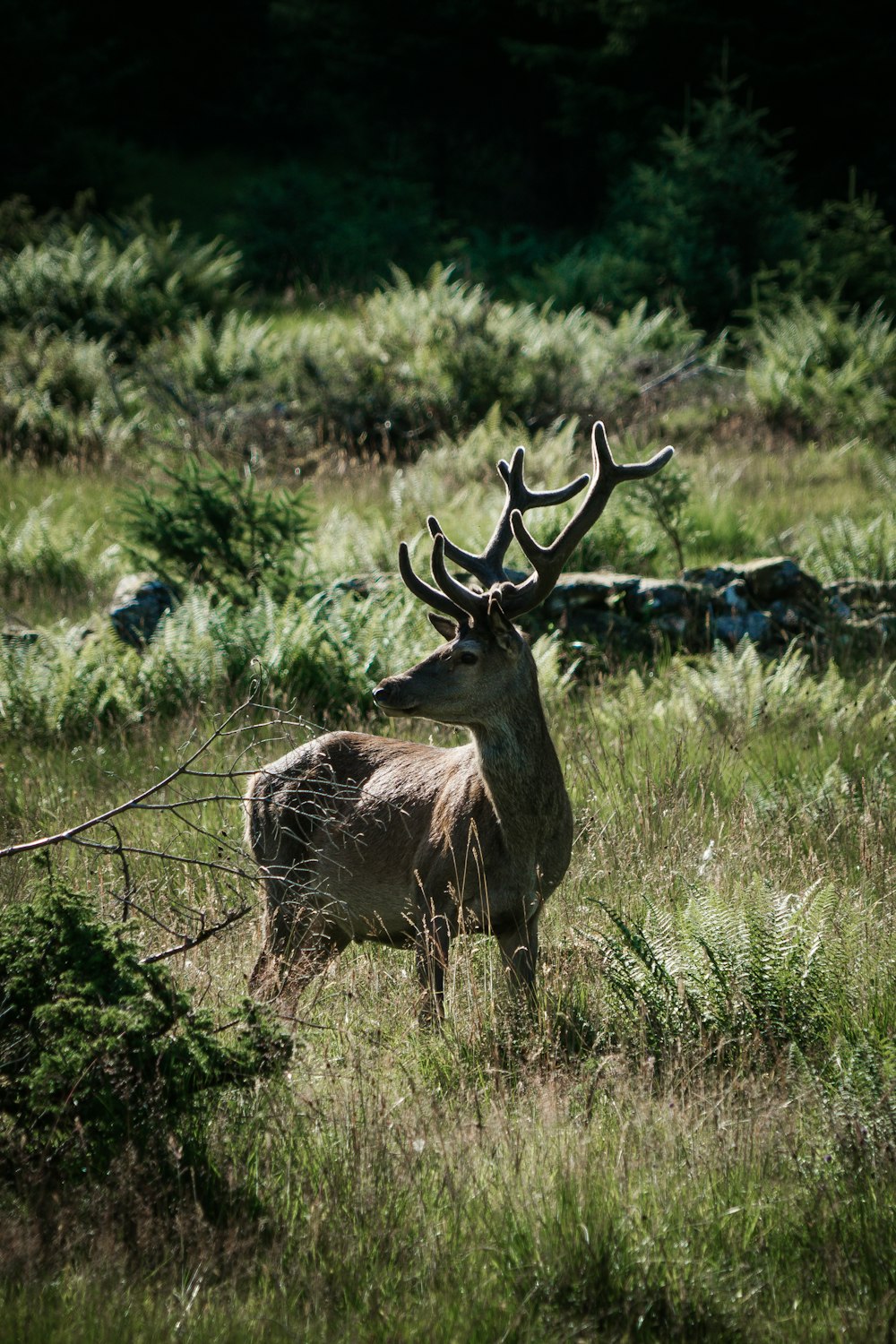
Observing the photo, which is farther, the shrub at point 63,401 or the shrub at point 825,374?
the shrub at point 825,374

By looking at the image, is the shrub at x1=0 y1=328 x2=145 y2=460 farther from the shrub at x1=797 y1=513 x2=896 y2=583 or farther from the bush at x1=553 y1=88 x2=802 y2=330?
the shrub at x1=797 y1=513 x2=896 y2=583

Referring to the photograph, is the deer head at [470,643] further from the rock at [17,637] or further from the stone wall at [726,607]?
the rock at [17,637]

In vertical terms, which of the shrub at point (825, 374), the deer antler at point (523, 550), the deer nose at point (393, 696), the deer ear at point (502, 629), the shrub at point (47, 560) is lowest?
the deer nose at point (393, 696)

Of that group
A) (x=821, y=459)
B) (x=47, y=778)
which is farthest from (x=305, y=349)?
(x=47, y=778)

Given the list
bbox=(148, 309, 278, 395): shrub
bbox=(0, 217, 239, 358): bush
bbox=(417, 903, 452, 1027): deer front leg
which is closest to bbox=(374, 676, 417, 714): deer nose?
bbox=(417, 903, 452, 1027): deer front leg

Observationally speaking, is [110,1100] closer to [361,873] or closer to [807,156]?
[361,873]

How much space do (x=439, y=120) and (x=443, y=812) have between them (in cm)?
2878

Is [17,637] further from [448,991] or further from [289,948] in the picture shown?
[448,991]

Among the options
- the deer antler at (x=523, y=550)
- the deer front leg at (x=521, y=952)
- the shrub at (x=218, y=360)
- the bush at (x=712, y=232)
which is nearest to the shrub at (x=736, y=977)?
the deer front leg at (x=521, y=952)

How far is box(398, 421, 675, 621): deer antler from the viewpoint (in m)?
4.99

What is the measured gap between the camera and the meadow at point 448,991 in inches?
125

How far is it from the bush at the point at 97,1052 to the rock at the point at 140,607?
5318 mm

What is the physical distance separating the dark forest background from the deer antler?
1528 cm

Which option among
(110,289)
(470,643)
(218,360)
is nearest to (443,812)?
(470,643)
